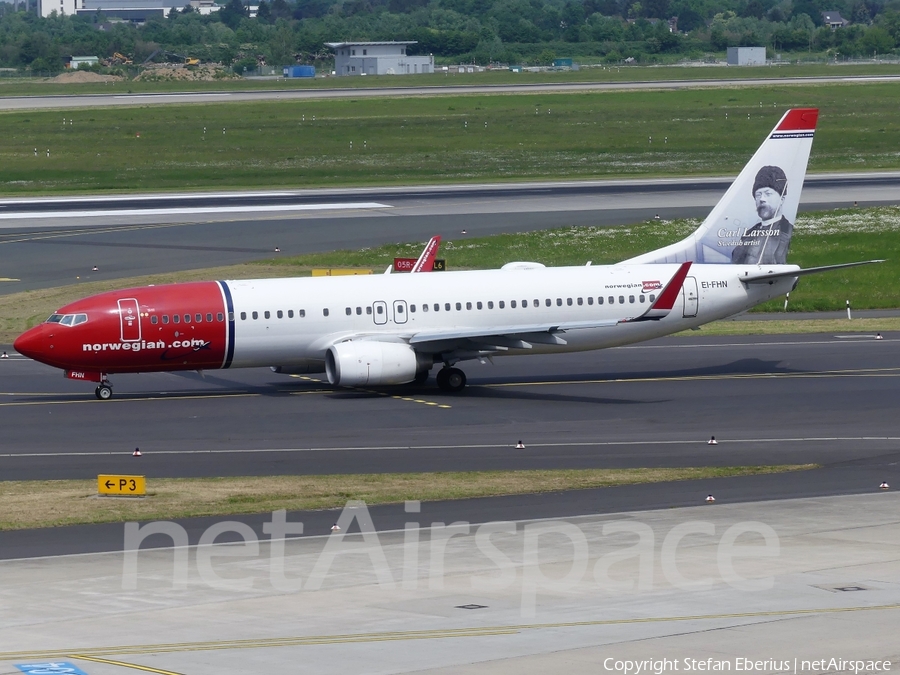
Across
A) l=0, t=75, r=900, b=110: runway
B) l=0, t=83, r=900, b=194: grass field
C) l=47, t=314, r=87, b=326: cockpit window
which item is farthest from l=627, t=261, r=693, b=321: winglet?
l=0, t=75, r=900, b=110: runway

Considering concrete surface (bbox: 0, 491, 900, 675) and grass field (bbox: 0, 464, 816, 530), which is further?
grass field (bbox: 0, 464, 816, 530)

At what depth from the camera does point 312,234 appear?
80.1 meters

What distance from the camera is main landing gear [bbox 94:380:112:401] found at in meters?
46.2

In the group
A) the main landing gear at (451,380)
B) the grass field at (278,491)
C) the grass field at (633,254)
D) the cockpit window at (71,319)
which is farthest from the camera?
the grass field at (633,254)

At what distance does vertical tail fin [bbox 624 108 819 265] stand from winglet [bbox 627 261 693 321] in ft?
18.4

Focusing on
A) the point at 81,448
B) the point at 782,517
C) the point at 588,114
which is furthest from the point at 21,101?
the point at 782,517

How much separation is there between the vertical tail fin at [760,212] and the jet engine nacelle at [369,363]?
10.3 m

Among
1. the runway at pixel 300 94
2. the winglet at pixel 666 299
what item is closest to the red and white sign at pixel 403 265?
the winglet at pixel 666 299

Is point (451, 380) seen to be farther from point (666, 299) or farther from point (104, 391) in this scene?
point (104, 391)

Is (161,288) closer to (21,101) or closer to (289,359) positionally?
(289,359)

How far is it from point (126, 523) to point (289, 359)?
55.3 feet

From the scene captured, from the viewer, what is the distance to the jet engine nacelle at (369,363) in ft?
148

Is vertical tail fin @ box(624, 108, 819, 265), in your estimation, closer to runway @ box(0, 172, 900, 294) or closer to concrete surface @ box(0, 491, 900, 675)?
concrete surface @ box(0, 491, 900, 675)

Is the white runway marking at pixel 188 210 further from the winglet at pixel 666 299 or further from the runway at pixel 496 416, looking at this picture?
the winglet at pixel 666 299
